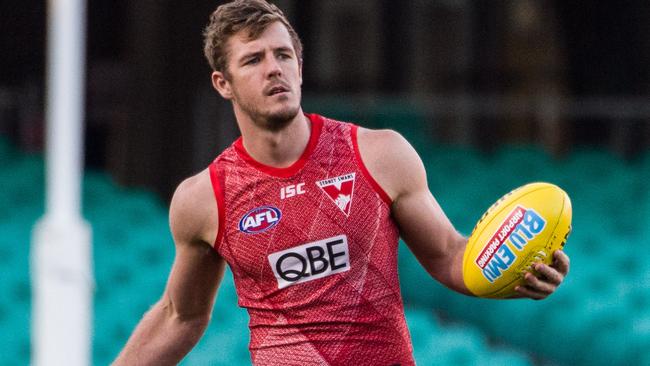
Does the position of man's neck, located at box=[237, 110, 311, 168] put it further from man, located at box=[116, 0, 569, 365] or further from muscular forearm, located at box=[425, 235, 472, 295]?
muscular forearm, located at box=[425, 235, 472, 295]

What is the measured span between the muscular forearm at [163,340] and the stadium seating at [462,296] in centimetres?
208

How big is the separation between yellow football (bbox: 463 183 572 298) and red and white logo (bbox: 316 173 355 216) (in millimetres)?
325

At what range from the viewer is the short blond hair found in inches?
120

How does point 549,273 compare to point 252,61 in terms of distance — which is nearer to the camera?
point 549,273

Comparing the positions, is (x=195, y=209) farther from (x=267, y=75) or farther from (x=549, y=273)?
(x=549, y=273)

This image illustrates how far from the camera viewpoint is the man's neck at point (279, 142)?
3.11 m

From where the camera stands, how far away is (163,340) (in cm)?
341

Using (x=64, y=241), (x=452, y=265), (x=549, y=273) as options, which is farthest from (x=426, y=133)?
(x=549, y=273)

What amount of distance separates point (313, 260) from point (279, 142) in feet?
1.00

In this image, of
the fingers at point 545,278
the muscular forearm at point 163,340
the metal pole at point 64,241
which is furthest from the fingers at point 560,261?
the metal pole at point 64,241

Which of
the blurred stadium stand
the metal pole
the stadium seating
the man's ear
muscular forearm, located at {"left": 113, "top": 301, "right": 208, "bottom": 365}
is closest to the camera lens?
the man's ear

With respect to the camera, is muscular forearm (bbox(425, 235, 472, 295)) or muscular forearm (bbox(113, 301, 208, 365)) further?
muscular forearm (bbox(113, 301, 208, 365))

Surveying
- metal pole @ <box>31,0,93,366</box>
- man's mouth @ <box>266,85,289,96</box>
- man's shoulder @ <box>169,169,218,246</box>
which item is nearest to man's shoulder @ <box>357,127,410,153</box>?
man's mouth @ <box>266,85,289,96</box>

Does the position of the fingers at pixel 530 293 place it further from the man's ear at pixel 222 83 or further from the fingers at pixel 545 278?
the man's ear at pixel 222 83
